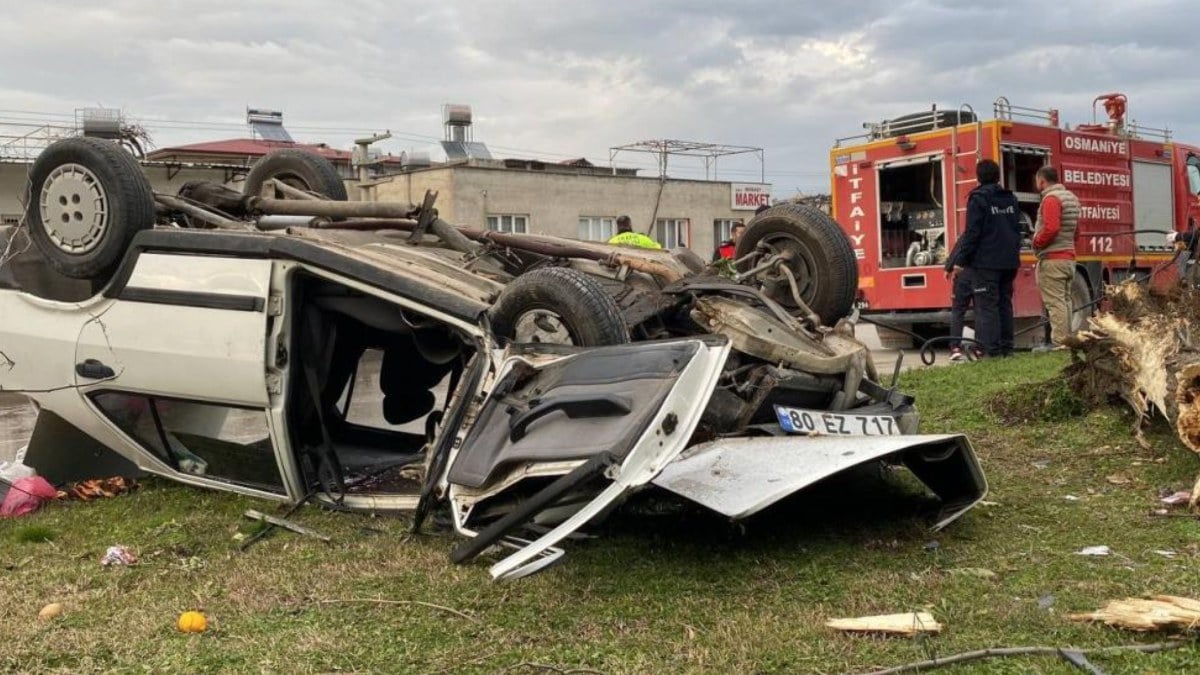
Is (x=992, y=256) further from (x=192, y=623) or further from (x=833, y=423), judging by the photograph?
(x=192, y=623)

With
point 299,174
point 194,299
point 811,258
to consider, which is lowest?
point 194,299

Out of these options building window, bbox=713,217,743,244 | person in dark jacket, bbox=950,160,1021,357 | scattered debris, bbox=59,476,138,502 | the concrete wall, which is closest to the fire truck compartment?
person in dark jacket, bbox=950,160,1021,357

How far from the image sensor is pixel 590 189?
3034 centimetres

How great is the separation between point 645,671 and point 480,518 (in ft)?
3.48

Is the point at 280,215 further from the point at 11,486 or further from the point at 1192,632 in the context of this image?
the point at 1192,632

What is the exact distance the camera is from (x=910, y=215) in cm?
1207

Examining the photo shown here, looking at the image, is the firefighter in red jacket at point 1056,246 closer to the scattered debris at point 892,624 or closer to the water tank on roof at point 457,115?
the scattered debris at point 892,624

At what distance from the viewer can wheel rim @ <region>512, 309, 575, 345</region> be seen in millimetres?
3744

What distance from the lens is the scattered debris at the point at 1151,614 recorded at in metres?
2.59

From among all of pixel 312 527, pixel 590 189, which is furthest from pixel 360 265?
pixel 590 189

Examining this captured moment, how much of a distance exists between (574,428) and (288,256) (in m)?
1.60

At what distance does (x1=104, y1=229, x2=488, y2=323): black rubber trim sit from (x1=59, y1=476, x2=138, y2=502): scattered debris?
1.12 metres

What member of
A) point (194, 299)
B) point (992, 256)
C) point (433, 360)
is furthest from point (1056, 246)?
point (194, 299)

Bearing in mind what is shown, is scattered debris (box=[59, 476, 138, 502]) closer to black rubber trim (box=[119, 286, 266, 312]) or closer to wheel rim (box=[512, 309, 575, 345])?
black rubber trim (box=[119, 286, 266, 312])
